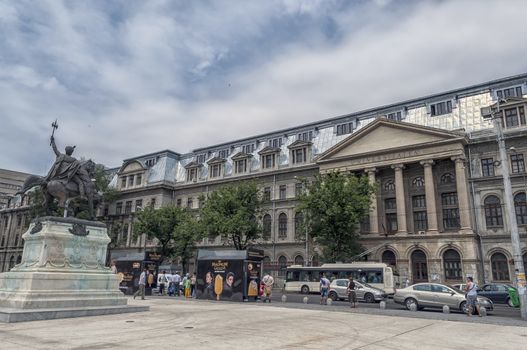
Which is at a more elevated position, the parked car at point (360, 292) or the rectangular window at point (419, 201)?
the rectangular window at point (419, 201)

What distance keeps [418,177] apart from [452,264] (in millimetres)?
10077

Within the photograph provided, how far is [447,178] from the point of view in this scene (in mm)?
42812

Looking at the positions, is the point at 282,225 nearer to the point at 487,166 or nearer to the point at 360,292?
the point at 360,292

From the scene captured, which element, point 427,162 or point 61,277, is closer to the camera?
point 61,277

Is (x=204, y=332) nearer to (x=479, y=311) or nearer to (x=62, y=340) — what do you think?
(x=62, y=340)

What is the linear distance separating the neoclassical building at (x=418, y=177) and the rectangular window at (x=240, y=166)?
219mm

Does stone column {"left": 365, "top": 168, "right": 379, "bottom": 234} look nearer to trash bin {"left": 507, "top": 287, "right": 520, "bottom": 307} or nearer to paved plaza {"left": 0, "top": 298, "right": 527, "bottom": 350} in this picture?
trash bin {"left": 507, "top": 287, "right": 520, "bottom": 307}

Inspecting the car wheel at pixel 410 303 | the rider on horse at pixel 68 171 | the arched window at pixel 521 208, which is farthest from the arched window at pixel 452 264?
the rider on horse at pixel 68 171

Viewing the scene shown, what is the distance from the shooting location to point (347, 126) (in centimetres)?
5281

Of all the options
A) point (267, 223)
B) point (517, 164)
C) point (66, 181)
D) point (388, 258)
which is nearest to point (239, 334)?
point (66, 181)

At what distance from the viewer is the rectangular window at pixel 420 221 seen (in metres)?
43.3

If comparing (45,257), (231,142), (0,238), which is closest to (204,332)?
(45,257)

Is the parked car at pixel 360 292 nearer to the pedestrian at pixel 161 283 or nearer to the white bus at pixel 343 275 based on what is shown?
the white bus at pixel 343 275

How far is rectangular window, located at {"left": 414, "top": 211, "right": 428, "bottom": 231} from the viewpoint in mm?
43284
